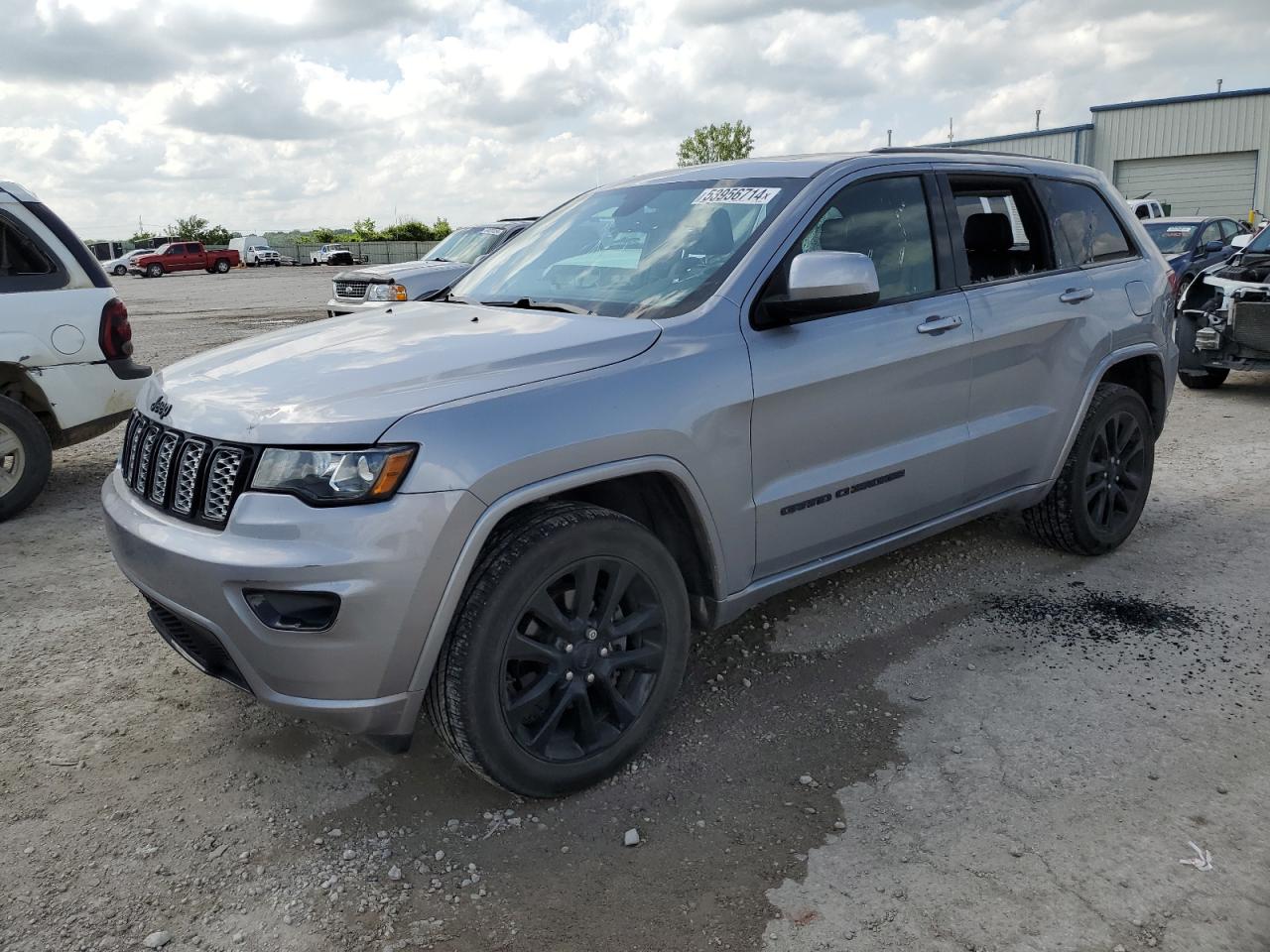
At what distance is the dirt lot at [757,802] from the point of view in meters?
2.54

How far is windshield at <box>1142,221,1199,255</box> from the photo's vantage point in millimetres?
12750

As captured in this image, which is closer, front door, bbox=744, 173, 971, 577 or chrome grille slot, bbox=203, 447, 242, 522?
chrome grille slot, bbox=203, 447, 242, 522

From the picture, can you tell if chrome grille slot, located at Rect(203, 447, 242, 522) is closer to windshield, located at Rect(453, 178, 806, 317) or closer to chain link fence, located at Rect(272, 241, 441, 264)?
windshield, located at Rect(453, 178, 806, 317)

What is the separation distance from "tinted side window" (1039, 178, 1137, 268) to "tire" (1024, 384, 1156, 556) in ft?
2.01

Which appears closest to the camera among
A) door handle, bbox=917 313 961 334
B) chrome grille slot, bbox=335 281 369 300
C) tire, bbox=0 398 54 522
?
door handle, bbox=917 313 961 334

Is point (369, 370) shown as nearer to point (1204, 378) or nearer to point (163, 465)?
point (163, 465)

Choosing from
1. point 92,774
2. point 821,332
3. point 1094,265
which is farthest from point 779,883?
point 1094,265

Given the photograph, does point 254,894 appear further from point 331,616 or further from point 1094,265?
point 1094,265

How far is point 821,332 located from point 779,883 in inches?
68.3

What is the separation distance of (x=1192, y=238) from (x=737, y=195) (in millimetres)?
11302

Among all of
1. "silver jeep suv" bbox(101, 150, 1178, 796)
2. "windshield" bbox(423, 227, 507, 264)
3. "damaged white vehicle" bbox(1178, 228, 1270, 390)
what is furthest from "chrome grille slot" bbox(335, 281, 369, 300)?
"silver jeep suv" bbox(101, 150, 1178, 796)

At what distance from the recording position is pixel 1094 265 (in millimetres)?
4660

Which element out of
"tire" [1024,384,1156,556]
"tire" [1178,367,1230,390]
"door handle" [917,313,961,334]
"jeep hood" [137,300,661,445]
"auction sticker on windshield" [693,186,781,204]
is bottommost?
"tire" [1178,367,1230,390]

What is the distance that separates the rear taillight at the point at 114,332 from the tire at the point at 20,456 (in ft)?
1.87
